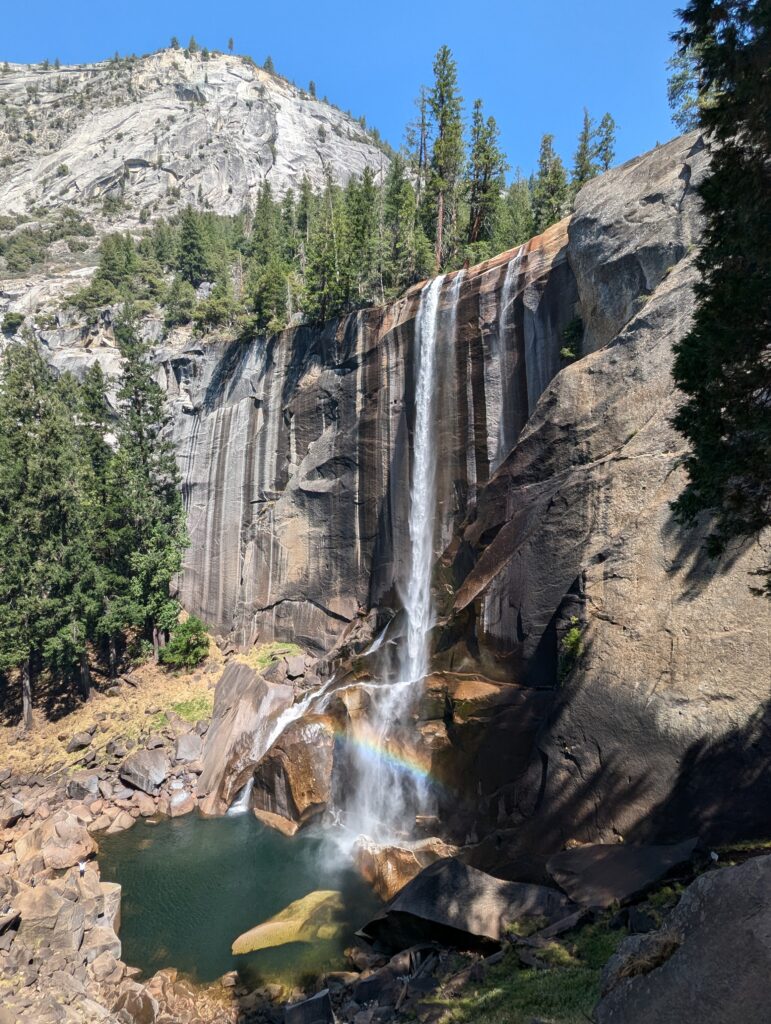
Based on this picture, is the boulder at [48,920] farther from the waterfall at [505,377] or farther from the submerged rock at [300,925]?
the waterfall at [505,377]

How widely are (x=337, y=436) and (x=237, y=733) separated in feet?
56.2

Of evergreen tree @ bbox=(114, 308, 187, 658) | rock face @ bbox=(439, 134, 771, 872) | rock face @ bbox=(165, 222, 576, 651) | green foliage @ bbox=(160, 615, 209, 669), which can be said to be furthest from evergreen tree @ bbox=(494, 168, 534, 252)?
green foliage @ bbox=(160, 615, 209, 669)

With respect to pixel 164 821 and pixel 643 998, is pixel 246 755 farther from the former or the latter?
pixel 643 998

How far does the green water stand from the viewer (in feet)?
45.4

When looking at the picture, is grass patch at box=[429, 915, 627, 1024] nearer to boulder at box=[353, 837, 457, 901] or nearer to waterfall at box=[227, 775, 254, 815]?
boulder at box=[353, 837, 457, 901]

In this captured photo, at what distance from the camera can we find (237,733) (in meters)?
25.1

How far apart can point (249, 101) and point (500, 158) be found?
135545 mm

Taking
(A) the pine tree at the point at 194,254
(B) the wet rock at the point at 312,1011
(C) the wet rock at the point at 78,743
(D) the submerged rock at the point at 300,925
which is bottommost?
(D) the submerged rock at the point at 300,925

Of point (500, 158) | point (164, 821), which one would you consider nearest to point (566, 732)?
point (164, 821)

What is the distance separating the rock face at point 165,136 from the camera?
125 meters

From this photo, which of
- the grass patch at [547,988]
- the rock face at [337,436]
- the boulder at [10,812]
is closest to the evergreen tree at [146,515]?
the rock face at [337,436]

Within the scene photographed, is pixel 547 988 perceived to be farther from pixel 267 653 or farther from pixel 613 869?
pixel 267 653

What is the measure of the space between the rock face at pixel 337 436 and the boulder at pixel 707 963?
23030 millimetres

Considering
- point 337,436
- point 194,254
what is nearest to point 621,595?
point 337,436
